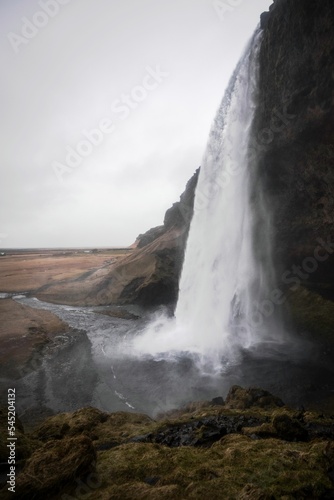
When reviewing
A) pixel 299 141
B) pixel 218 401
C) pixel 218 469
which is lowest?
pixel 218 401

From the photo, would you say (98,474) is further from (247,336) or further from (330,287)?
(330,287)

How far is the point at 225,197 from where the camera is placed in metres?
25.6

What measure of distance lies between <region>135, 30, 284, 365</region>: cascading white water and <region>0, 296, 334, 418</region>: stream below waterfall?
121 inches

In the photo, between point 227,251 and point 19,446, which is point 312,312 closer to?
point 227,251

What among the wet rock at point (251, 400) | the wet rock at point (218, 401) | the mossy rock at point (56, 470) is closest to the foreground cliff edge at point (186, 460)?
the mossy rock at point (56, 470)

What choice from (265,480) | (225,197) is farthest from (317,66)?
(265,480)

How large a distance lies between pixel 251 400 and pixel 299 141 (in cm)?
1657

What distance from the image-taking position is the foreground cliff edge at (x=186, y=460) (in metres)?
5.04

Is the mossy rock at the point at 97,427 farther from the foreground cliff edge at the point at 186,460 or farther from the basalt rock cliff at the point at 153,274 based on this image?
the basalt rock cliff at the point at 153,274

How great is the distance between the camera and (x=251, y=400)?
11242 millimetres

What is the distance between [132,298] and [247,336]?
59.0 feet

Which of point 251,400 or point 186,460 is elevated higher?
point 186,460

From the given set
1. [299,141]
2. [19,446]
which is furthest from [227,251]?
[19,446]

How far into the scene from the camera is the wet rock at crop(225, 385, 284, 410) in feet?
36.1
